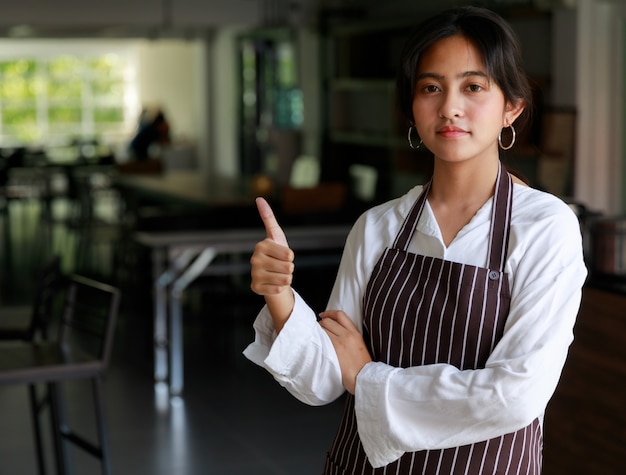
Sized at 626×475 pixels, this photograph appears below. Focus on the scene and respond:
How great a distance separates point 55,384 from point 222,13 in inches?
334

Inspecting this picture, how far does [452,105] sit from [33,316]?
7.53ft

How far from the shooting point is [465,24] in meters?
1.47

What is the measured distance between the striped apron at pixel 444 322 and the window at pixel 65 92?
17.8 meters

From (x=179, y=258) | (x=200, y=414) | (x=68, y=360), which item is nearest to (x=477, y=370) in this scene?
(x=68, y=360)

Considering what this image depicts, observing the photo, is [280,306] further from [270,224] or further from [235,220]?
[235,220]

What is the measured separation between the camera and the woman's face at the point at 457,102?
1449 mm

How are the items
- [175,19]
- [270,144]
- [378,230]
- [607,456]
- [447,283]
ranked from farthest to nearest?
[270,144], [175,19], [607,456], [378,230], [447,283]

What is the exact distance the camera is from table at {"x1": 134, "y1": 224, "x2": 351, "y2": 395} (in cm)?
532

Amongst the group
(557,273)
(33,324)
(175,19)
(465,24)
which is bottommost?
(33,324)

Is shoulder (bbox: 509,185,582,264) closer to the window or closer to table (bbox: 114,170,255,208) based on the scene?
table (bbox: 114,170,255,208)

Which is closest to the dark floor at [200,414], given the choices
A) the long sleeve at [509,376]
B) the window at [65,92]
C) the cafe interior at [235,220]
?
the cafe interior at [235,220]

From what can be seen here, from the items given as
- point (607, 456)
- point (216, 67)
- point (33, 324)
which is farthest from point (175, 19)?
point (607, 456)

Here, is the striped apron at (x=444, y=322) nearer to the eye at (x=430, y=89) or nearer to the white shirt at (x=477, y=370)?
the white shirt at (x=477, y=370)

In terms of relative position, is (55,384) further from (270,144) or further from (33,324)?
(270,144)
